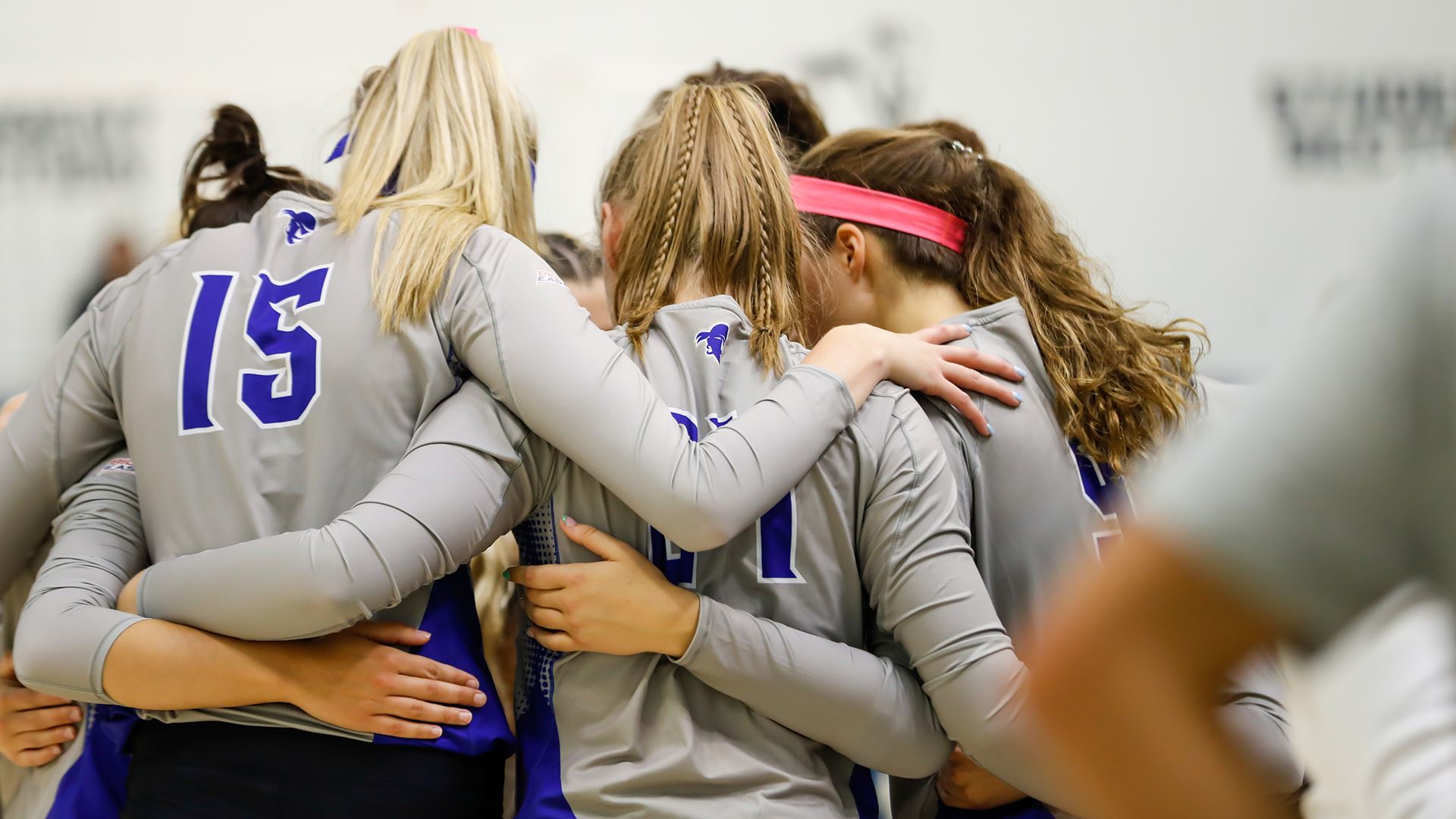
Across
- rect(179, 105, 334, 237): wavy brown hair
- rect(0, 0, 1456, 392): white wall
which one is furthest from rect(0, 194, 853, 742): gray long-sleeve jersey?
rect(0, 0, 1456, 392): white wall

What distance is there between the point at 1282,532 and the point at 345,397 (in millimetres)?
1097

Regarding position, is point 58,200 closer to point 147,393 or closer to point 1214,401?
point 147,393

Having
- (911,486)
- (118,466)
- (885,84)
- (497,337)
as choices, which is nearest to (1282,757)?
(911,486)

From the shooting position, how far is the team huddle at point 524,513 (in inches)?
50.0

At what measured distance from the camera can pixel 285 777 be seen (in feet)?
4.29

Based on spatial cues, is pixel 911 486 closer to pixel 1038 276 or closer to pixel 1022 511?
pixel 1022 511

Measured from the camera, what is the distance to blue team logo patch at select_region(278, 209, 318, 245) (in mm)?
1460

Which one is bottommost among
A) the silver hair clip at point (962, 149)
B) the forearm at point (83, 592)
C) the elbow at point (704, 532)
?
the forearm at point (83, 592)

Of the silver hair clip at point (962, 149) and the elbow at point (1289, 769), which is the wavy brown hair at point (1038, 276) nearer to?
the silver hair clip at point (962, 149)

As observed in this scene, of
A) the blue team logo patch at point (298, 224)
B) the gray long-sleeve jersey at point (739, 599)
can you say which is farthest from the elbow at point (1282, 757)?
the blue team logo patch at point (298, 224)

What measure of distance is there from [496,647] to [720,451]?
83 centimetres

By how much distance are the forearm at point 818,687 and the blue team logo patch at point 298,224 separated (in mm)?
703

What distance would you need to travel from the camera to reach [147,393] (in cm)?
138

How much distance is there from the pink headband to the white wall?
6.81 ft
